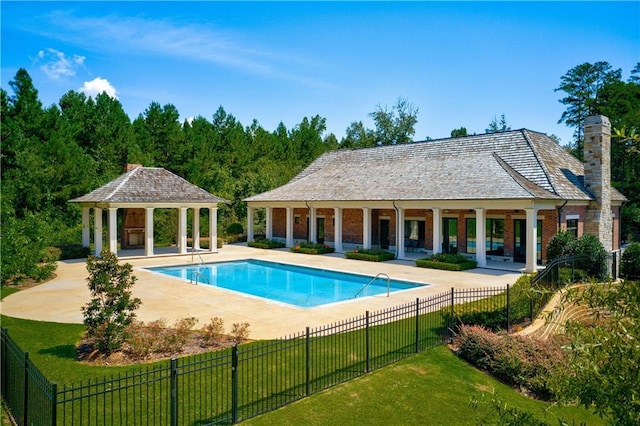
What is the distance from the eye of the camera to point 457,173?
96.8ft

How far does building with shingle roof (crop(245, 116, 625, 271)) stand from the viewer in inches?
995

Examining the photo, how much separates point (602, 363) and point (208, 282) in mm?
20150

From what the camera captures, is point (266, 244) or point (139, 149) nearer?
point (266, 244)

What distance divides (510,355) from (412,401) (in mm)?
2987

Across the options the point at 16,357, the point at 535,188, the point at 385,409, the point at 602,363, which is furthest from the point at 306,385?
the point at 535,188

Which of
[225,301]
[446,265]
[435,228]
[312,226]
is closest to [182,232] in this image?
[312,226]

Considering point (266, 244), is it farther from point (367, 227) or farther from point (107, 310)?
point (107, 310)

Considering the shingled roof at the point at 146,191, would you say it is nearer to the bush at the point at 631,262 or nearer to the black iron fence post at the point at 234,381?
the black iron fence post at the point at 234,381

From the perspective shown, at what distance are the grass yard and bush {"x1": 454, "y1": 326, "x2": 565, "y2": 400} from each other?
33 cm

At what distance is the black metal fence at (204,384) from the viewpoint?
707cm

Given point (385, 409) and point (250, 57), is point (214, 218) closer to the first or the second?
point (250, 57)

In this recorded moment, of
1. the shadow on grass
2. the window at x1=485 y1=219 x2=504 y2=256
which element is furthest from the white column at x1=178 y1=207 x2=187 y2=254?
the shadow on grass

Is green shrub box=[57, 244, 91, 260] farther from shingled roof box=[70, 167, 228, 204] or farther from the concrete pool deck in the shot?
the concrete pool deck

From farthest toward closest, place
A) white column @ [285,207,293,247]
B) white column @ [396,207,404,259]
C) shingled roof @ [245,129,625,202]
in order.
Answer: white column @ [285,207,293,247]
white column @ [396,207,404,259]
shingled roof @ [245,129,625,202]
